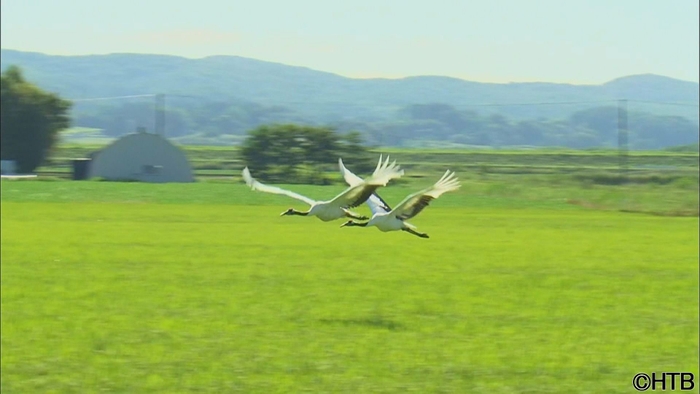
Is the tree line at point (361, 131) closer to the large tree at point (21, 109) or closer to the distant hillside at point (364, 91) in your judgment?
the distant hillside at point (364, 91)

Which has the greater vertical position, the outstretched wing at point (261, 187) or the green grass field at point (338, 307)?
the outstretched wing at point (261, 187)

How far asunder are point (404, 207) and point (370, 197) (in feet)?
0.75

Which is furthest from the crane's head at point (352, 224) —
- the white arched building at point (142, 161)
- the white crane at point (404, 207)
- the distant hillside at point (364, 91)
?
the white arched building at point (142, 161)

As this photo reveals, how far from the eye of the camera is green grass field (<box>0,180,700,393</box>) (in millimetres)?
14594

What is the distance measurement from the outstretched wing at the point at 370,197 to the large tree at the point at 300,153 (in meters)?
0.16

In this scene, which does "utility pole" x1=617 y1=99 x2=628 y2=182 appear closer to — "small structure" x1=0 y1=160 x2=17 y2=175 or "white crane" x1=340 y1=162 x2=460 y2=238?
"white crane" x1=340 y1=162 x2=460 y2=238

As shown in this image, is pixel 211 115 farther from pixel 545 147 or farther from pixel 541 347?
pixel 541 347

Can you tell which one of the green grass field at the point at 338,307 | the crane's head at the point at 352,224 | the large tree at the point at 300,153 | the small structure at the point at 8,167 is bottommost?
the green grass field at the point at 338,307

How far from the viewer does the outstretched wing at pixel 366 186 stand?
3803 millimetres

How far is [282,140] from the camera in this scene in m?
4.36

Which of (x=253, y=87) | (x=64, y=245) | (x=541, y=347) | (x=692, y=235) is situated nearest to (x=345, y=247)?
(x=64, y=245)

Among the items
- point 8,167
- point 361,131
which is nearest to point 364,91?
point 361,131

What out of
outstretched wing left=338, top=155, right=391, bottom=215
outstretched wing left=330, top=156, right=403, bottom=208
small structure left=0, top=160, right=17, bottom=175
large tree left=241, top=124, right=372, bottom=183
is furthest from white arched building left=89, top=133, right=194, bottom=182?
small structure left=0, top=160, right=17, bottom=175

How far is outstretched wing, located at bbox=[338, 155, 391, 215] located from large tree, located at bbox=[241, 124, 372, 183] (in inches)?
6.4
